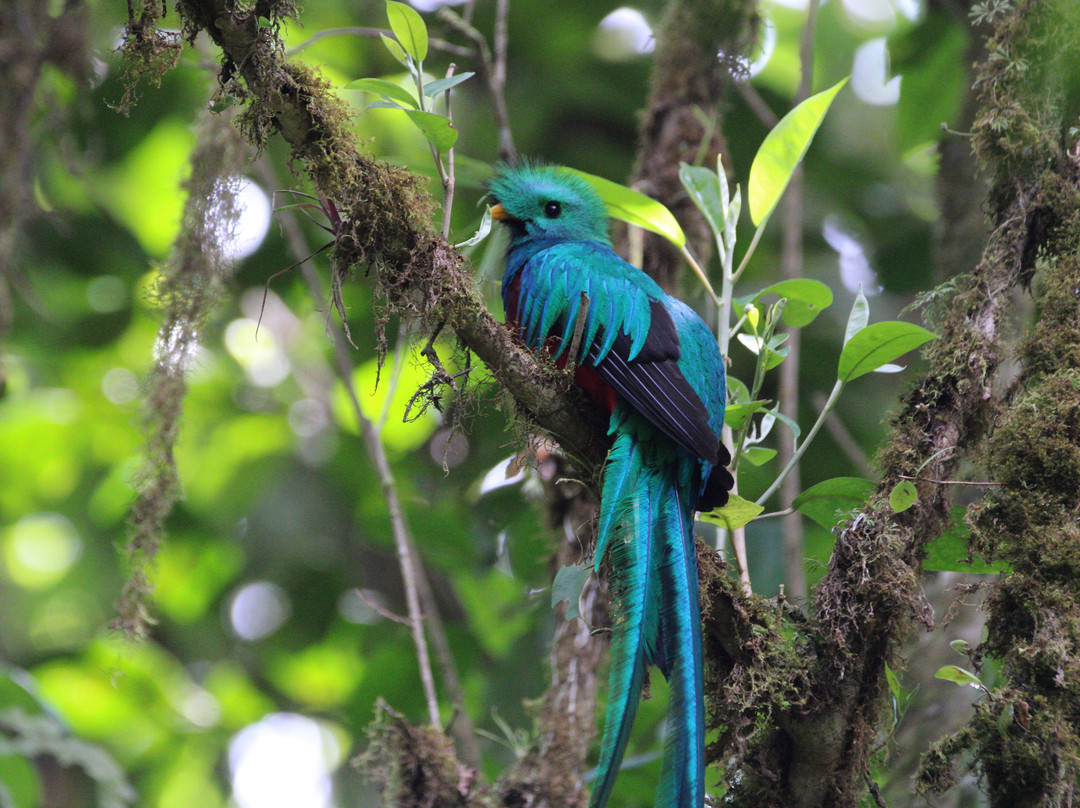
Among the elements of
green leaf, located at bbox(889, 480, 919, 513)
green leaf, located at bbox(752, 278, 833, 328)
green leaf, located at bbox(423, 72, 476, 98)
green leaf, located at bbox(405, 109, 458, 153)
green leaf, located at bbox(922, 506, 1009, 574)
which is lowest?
green leaf, located at bbox(922, 506, 1009, 574)

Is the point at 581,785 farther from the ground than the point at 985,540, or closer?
closer

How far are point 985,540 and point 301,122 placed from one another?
1.81 metres

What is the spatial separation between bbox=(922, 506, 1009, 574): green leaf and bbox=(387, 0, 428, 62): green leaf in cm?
176

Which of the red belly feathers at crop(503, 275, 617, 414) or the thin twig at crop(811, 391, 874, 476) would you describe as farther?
the thin twig at crop(811, 391, 874, 476)

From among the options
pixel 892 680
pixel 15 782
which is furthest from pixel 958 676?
pixel 15 782

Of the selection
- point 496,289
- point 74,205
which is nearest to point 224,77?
point 496,289

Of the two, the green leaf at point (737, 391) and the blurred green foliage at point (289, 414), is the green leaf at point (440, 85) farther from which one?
the blurred green foliage at point (289, 414)

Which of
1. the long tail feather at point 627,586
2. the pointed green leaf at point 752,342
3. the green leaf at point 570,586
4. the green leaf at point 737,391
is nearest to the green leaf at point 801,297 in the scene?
the pointed green leaf at point 752,342

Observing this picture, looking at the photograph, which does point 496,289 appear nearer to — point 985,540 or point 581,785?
point 581,785

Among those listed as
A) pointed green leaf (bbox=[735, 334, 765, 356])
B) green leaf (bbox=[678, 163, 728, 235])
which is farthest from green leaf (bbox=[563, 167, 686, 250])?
pointed green leaf (bbox=[735, 334, 765, 356])

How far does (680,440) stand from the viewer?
8.02ft

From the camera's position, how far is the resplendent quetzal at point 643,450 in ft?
6.75

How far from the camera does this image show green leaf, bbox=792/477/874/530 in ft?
7.84

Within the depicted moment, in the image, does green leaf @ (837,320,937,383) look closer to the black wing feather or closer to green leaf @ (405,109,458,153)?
the black wing feather
